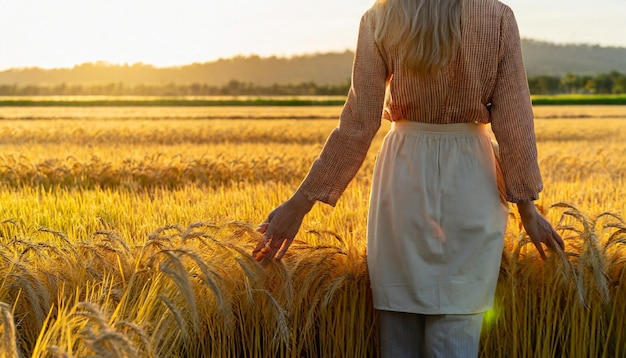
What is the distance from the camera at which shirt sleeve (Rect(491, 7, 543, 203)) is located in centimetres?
225

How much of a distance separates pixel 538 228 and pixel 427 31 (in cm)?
78

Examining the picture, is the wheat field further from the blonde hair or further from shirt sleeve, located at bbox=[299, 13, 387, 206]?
the blonde hair

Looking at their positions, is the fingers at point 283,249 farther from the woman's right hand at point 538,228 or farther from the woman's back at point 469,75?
the woman's right hand at point 538,228

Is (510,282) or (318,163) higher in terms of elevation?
(318,163)

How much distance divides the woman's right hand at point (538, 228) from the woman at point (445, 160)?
26 millimetres

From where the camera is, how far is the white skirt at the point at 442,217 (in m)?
2.25

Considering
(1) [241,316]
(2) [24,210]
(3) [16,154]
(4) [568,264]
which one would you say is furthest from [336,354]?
(3) [16,154]

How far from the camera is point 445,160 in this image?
2.25 metres

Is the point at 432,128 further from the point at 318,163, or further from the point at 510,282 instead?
the point at 510,282

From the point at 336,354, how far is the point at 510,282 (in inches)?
26.0

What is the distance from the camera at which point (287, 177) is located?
310 inches

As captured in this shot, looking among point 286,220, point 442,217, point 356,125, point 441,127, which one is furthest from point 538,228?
point 286,220

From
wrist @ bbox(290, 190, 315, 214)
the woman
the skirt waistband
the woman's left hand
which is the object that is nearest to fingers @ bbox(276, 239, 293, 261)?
the woman's left hand

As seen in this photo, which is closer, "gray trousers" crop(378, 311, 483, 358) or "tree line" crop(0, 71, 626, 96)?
"gray trousers" crop(378, 311, 483, 358)
